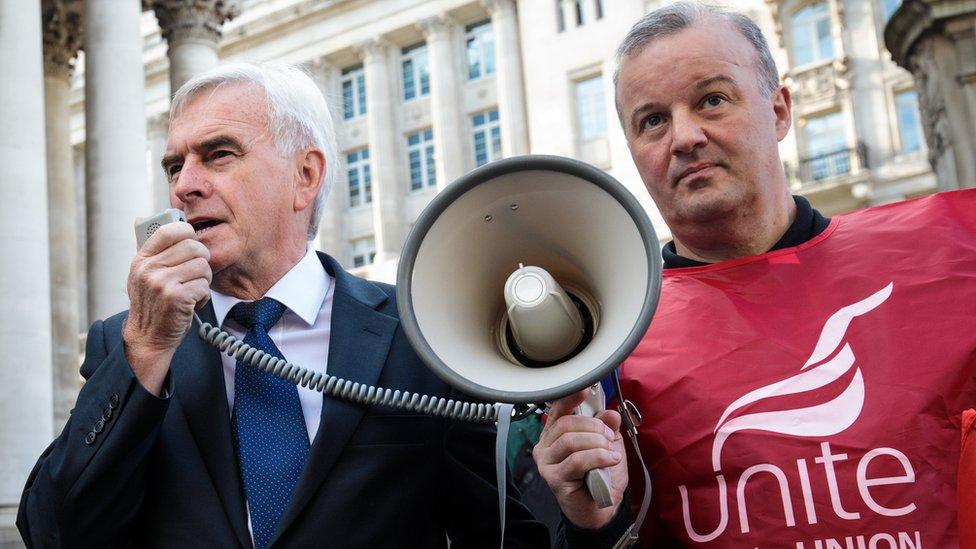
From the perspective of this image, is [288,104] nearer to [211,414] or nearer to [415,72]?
[211,414]

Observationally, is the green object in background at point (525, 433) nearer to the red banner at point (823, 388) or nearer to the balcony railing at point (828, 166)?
the red banner at point (823, 388)

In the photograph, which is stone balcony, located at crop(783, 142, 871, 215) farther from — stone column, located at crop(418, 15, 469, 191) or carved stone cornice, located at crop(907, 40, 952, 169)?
carved stone cornice, located at crop(907, 40, 952, 169)

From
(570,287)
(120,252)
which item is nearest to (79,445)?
(570,287)

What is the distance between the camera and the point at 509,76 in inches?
1427

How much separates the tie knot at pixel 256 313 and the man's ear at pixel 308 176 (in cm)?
33

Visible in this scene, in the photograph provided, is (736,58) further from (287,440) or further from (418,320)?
(287,440)

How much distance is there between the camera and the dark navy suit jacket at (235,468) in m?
2.15

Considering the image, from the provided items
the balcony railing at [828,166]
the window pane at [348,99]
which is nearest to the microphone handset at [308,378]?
the balcony railing at [828,166]

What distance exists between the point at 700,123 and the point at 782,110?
15.3 inches

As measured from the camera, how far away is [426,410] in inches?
88.1

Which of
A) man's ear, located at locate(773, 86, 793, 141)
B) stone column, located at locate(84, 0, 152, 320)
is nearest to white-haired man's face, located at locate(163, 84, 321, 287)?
man's ear, located at locate(773, 86, 793, 141)

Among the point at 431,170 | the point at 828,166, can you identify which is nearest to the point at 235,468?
the point at 828,166

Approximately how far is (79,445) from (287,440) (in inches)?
17.7

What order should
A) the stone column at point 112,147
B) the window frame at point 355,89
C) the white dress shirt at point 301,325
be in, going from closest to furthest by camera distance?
the white dress shirt at point 301,325, the stone column at point 112,147, the window frame at point 355,89
